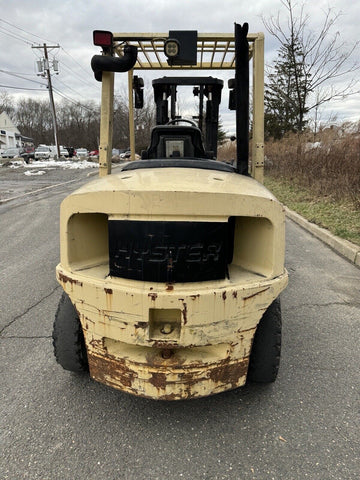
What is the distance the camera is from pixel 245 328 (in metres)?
1.88

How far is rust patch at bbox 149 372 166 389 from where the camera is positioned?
1.88 m

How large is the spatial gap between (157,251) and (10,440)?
1366 millimetres

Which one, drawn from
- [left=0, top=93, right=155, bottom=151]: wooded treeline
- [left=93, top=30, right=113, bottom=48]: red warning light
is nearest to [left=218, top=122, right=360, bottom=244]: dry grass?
[left=93, top=30, right=113, bottom=48]: red warning light

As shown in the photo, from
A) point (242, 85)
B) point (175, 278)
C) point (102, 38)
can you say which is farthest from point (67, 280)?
point (102, 38)

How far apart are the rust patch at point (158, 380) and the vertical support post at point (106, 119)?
2189 mm

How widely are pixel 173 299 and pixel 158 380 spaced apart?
0.49m

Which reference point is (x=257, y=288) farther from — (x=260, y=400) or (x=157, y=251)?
(x=260, y=400)

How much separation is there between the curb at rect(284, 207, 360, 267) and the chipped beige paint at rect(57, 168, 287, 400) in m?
3.73

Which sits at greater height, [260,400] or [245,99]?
[245,99]

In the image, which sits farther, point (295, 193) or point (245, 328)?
point (295, 193)

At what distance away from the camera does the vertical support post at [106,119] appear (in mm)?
3215

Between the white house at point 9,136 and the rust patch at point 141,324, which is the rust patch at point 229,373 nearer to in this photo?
the rust patch at point 141,324

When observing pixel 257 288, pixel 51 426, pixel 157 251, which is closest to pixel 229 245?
pixel 257 288

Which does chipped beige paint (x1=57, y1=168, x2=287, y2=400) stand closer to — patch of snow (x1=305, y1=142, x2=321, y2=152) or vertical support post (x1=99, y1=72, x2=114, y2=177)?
vertical support post (x1=99, y1=72, x2=114, y2=177)
